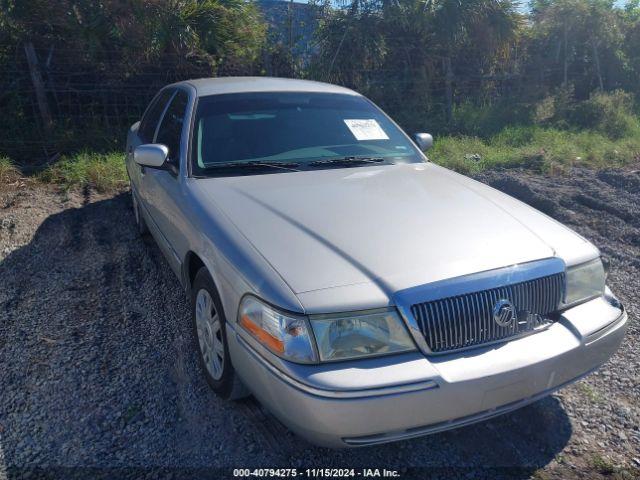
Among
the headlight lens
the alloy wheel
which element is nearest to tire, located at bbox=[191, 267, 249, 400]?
the alloy wheel

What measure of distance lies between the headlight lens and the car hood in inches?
5.0

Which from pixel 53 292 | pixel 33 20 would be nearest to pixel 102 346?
pixel 53 292

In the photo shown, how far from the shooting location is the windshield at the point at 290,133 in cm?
362

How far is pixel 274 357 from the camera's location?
2.22m

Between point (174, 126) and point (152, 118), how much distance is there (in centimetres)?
101

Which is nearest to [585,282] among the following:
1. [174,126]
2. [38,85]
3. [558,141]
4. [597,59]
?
[174,126]

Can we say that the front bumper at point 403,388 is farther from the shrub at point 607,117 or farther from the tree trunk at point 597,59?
the tree trunk at point 597,59

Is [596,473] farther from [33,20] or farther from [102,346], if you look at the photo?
[33,20]

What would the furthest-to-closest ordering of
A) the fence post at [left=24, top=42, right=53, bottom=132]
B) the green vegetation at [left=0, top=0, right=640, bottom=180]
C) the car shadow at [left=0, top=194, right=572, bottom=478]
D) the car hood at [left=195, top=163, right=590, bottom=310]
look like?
1. the green vegetation at [left=0, top=0, right=640, bottom=180]
2. the fence post at [left=24, top=42, right=53, bottom=132]
3. the car shadow at [left=0, top=194, right=572, bottom=478]
4. the car hood at [left=195, top=163, right=590, bottom=310]

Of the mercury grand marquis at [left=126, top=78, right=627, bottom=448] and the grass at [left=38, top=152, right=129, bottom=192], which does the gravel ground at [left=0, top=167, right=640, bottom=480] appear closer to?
the mercury grand marquis at [left=126, top=78, right=627, bottom=448]

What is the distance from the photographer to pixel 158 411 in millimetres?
2822

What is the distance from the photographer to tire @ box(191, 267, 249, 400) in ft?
8.87

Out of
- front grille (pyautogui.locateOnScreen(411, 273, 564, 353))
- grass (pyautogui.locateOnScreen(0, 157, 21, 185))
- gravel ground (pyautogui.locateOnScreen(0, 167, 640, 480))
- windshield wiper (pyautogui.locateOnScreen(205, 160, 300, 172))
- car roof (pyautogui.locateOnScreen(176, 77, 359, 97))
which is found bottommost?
gravel ground (pyautogui.locateOnScreen(0, 167, 640, 480))

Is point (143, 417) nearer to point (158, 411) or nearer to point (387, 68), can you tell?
point (158, 411)
